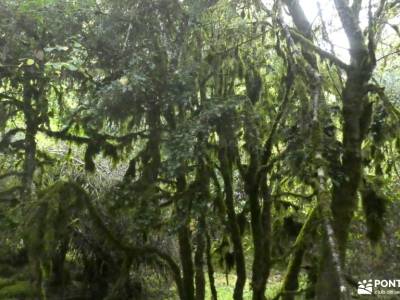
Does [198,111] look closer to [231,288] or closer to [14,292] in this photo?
[14,292]

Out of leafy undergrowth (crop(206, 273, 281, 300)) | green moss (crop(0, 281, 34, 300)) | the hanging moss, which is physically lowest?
leafy undergrowth (crop(206, 273, 281, 300))

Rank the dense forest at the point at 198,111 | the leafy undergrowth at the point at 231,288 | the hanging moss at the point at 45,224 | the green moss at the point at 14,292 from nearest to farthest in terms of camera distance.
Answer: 1. the dense forest at the point at 198,111
2. the hanging moss at the point at 45,224
3. the green moss at the point at 14,292
4. the leafy undergrowth at the point at 231,288

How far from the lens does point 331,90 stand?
6164mm

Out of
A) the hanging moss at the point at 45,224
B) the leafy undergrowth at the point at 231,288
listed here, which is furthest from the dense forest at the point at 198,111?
the leafy undergrowth at the point at 231,288

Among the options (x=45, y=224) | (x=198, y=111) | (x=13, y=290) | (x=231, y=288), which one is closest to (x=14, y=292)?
(x=13, y=290)

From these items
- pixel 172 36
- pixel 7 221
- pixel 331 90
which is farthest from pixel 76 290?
pixel 331 90

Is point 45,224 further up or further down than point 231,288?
further up

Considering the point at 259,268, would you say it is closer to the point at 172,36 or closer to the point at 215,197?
the point at 215,197

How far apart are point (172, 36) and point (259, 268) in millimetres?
3736

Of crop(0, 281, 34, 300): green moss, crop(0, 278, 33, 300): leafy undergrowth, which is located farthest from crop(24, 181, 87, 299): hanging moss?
crop(0, 281, 34, 300): green moss

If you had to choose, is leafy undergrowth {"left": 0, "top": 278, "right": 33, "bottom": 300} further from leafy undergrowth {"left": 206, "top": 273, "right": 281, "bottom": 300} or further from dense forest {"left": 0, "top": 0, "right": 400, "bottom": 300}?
leafy undergrowth {"left": 206, "top": 273, "right": 281, "bottom": 300}

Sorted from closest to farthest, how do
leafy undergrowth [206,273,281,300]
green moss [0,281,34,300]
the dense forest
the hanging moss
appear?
the dense forest
the hanging moss
green moss [0,281,34,300]
leafy undergrowth [206,273,281,300]

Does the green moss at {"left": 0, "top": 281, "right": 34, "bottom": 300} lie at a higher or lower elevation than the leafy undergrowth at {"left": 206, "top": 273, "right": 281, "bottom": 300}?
higher

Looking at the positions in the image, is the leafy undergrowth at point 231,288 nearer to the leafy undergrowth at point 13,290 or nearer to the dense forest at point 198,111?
the dense forest at point 198,111
